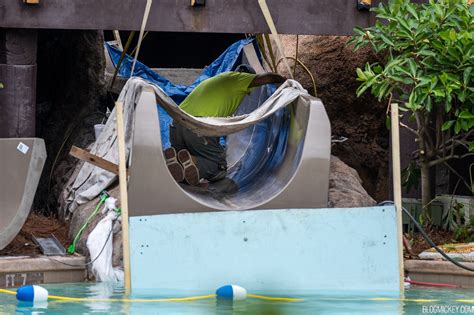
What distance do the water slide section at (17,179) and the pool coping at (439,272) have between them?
3.78 m

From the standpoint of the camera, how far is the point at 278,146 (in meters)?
13.7

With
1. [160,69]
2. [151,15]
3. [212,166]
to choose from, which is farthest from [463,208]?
[160,69]

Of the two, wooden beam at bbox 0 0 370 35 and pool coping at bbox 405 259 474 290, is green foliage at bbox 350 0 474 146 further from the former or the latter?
pool coping at bbox 405 259 474 290

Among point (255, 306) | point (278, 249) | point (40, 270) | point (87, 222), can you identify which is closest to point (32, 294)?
point (40, 270)

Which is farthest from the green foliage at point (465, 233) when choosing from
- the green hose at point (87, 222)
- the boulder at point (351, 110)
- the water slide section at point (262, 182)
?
the green hose at point (87, 222)

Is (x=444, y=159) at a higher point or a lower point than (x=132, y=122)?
lower

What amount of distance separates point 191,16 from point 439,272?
413 cm

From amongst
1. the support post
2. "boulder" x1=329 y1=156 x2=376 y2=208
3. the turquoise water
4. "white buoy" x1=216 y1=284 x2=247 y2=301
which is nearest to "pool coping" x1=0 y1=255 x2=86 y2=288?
the turquoise water

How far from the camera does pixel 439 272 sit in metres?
11.3

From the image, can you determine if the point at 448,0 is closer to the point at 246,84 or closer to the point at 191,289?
the point at 246,84

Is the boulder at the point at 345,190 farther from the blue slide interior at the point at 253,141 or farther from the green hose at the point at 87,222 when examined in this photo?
the green hose at the point at 87,222

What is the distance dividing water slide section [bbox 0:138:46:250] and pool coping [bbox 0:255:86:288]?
1.21 ft

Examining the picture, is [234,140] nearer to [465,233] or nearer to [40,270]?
[465,233]

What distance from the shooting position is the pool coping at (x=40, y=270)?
Answer: 1081 cm
